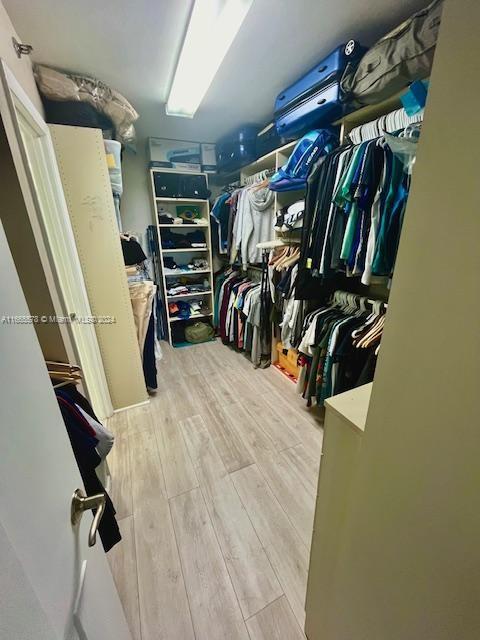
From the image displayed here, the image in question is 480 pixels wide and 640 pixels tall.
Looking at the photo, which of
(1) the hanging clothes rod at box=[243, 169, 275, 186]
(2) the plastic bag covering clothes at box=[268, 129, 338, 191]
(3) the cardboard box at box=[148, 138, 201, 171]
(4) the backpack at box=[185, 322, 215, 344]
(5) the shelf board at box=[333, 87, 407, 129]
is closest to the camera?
(5) the shelf board at box=[333, 87, 407, 129]

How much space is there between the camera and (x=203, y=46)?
1.43 meters

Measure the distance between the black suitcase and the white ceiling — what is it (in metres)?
0.90

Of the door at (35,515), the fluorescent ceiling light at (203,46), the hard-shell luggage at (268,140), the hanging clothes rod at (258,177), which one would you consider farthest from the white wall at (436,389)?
the hanging clothes rod at (258,177)

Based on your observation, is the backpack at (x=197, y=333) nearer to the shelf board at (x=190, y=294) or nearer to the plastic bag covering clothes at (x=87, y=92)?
the shelf board at (x=190, y=294)

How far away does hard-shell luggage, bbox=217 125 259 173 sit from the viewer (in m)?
2.57

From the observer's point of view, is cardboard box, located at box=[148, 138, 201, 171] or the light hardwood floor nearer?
the light hardwood floor

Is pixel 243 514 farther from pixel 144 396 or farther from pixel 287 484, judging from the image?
pixel 144 396

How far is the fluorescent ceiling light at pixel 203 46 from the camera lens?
46.7 inches

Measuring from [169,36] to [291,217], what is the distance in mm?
1281

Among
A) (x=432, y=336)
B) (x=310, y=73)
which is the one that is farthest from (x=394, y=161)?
(x=432, y=336)

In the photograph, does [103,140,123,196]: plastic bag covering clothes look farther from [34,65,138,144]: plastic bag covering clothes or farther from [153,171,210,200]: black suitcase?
[153,171,210,200]: black suitcase

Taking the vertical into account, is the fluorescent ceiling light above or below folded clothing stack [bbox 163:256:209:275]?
above

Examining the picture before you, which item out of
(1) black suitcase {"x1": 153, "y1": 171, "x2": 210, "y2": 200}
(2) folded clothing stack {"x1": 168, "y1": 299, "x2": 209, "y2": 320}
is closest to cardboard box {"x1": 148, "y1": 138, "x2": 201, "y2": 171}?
(1) black suitcase {"x1": 153, "y1": 171, "x2": 210, "y2": 200}

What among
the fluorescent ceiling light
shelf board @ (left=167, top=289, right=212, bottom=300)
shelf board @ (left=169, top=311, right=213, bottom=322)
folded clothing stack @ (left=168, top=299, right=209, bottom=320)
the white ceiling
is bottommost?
shelf board @ (left=169, top=311, right=213, bottom=322)
